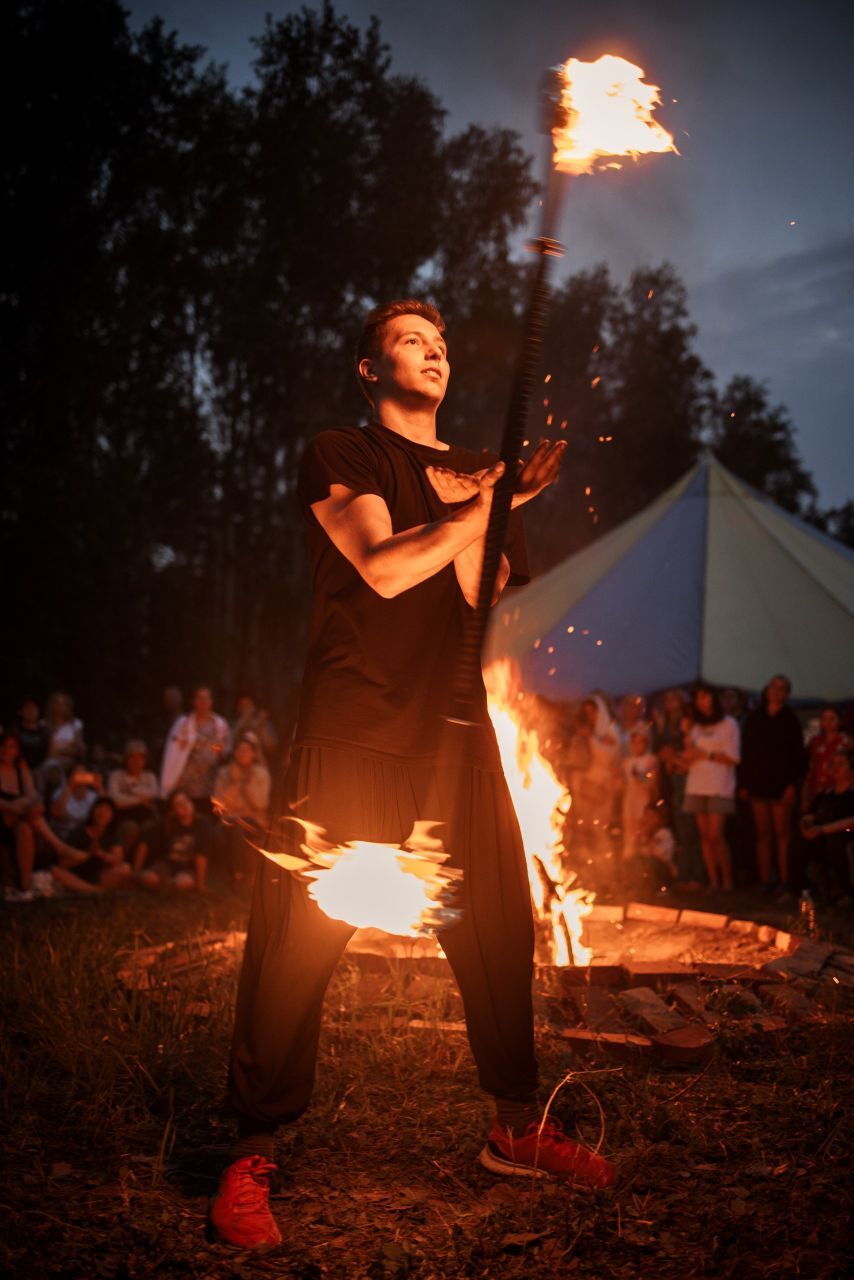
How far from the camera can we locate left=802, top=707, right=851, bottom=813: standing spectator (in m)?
8.95

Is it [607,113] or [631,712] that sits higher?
[607,113]

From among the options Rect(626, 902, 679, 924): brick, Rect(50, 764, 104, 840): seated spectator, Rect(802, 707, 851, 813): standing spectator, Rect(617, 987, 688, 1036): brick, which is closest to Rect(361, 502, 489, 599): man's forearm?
Rect(617, 987, 688, 1036): brick

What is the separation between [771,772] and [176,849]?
16.4 ft

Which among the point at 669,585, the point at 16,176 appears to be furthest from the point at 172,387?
the point at 669,585

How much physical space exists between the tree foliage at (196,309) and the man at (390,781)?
15.9 metres

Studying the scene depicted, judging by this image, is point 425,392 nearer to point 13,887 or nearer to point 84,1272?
point 84,1272

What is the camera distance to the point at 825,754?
9.06 m

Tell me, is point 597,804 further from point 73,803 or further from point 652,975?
point 652,975

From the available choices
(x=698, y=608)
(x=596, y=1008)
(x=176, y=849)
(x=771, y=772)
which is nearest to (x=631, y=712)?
(x=698, y=608)

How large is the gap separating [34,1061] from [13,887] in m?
5.20

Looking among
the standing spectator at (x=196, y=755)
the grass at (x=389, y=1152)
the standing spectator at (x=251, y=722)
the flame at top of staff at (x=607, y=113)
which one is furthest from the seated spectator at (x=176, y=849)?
the flame at top of staff at (x=607, y=113)

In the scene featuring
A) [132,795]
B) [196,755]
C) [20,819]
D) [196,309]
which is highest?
[196,309]

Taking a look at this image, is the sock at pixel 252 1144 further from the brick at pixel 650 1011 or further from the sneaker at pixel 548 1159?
the brick at pixel 650 1011

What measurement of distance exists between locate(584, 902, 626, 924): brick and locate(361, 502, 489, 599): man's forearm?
403cm
